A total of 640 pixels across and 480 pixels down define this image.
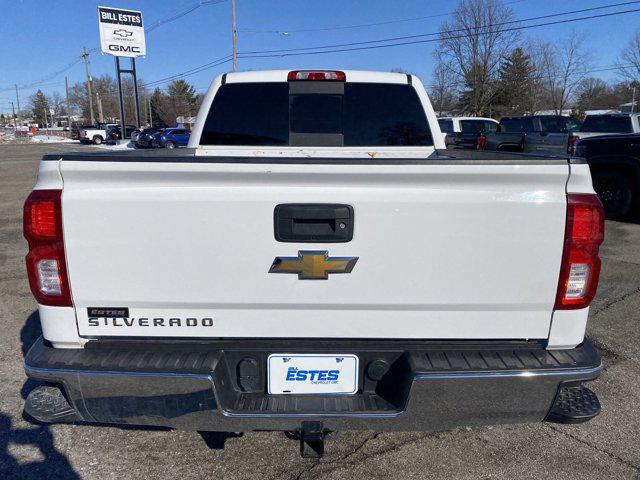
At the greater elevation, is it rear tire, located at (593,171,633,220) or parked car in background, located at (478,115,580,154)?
parked car in background, located at (478,115,580,154)

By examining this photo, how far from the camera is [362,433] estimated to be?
9.46 ft

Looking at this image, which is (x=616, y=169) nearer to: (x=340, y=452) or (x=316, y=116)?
(x=316, y=116)

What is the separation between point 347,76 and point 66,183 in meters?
2.58

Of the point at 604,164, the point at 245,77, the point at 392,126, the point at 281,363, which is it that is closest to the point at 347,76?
the point at 392,126

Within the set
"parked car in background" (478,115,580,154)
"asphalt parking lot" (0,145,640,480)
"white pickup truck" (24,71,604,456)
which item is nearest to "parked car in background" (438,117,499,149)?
"parked car in background" (478,115,580,154)

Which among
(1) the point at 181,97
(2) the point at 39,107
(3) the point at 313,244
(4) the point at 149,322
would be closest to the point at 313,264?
(3) the point at 313,244

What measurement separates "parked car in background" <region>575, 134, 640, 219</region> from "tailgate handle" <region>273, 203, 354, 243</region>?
8.69 m

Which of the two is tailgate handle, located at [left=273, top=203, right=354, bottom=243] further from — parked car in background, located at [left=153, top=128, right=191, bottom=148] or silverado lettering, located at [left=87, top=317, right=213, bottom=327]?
parked car in background, located at [left=153, top=128, right=191, bottom=148]

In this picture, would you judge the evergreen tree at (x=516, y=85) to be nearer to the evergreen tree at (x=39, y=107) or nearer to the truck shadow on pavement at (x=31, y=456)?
the truck shadow on pavement at (x=31, y=456)

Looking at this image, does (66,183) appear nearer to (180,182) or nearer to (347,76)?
(180,182)

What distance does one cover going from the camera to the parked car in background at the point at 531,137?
42.6ft

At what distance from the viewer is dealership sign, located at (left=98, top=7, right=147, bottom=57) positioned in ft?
117

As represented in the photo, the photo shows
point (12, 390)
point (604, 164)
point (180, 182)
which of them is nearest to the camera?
point (180, 182)

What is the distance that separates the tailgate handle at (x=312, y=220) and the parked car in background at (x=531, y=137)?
40.9 ft
